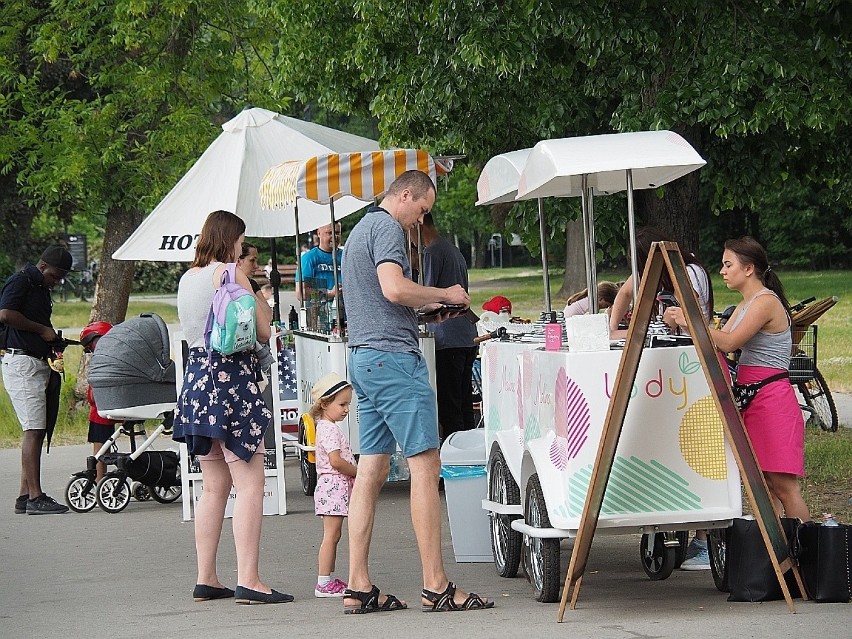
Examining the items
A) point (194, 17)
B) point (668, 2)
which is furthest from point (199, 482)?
point (194, 17)

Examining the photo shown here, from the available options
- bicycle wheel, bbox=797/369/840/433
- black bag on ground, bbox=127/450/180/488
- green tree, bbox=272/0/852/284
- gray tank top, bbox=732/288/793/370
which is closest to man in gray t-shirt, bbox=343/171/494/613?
gray tank top, bbox=732/288/793/370

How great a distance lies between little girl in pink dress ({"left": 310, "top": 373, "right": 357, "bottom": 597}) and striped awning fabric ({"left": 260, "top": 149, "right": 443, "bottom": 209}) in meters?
3.21

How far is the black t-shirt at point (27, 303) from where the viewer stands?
1026cm

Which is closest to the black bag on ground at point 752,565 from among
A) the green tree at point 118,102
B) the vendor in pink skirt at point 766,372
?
the vendor in pink skirt at point 766,372

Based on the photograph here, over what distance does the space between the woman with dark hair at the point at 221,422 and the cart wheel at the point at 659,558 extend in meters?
1.91

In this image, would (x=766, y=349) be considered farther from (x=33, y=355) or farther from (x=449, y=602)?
(x=33, y=355)

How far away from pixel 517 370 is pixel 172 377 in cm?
429

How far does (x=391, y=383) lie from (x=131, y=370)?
173 inches

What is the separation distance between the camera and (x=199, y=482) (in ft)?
32.3

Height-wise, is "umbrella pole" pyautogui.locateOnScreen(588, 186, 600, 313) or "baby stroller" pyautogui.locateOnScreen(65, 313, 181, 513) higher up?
"umbrella pole" pyautogui.locateOnScreen(588, 186, 600, 313)

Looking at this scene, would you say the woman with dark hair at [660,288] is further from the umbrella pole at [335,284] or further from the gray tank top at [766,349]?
the umbrella pole at [335,284]

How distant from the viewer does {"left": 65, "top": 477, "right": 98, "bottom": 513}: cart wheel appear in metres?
10.5

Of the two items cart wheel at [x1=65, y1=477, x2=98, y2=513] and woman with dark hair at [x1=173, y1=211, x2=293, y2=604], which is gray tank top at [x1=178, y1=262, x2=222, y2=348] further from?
cart wheel at [x1=65, y1=477, x2=98, y2=513]

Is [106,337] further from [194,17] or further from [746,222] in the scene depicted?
[746,222]
